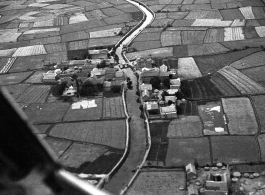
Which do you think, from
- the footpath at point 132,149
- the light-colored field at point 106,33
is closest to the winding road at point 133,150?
the footpath at point 132,149

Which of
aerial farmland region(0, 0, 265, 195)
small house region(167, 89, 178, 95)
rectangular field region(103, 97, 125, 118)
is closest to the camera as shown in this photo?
aerial farmland region(0, 0, 265, 195)

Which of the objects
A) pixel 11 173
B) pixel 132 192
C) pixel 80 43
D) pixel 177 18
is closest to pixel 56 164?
pixel 11 173

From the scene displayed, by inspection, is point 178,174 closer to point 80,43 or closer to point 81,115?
point 81,115

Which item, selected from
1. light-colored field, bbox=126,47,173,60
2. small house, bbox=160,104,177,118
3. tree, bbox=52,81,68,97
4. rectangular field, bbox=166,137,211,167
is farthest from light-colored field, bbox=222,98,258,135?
tree, bbox=52,81,68,97

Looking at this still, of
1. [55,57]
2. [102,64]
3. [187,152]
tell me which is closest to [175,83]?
[102,64]

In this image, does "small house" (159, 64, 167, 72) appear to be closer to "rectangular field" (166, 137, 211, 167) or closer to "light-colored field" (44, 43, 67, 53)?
"rectangular field" (166, 137, 211, 167)

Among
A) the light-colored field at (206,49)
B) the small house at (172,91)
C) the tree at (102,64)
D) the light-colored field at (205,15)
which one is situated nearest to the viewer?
the small house at (172,91)

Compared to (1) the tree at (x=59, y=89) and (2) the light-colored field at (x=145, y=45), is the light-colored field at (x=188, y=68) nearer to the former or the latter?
(2) the light-colored field at (x=145, y=45)
